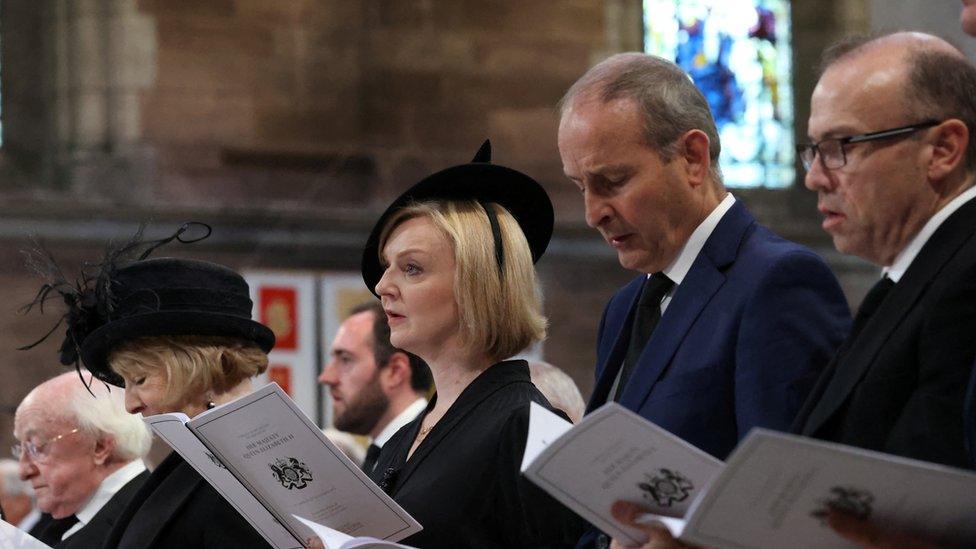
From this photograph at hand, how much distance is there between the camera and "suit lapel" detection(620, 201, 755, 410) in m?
3.02

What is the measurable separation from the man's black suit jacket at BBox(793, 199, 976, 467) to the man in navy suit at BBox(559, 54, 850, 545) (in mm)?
243

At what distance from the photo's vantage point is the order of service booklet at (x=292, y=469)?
120 inches

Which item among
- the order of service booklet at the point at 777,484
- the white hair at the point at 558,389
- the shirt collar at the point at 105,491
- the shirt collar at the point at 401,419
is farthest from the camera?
the shirt collar at the point at 401,419

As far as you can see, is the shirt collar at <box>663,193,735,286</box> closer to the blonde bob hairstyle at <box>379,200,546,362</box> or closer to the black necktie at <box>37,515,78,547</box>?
the blonde bob hairstyle at <box>379,200,546,362</box>

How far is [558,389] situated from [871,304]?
184 centimetres

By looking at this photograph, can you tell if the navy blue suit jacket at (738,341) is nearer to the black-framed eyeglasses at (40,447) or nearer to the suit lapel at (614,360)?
the suit lapel at (614,360)

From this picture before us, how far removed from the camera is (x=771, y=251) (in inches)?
118

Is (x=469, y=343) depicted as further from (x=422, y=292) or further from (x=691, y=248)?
(x=691, y=248)

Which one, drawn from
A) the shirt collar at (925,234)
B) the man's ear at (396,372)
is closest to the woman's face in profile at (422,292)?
the shirt collar at (925,234)

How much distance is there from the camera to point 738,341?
9.53 feet

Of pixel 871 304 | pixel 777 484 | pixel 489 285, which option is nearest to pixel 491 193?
pixel 489 285

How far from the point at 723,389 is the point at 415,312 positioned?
0.76m

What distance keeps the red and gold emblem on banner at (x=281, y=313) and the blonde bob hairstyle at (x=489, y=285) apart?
696cm

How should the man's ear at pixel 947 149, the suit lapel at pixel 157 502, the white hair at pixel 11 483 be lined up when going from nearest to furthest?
the man's ear at pixel 947 149 < the suit lapel at pixel 157 502 < the white hair at pixel 11 483
